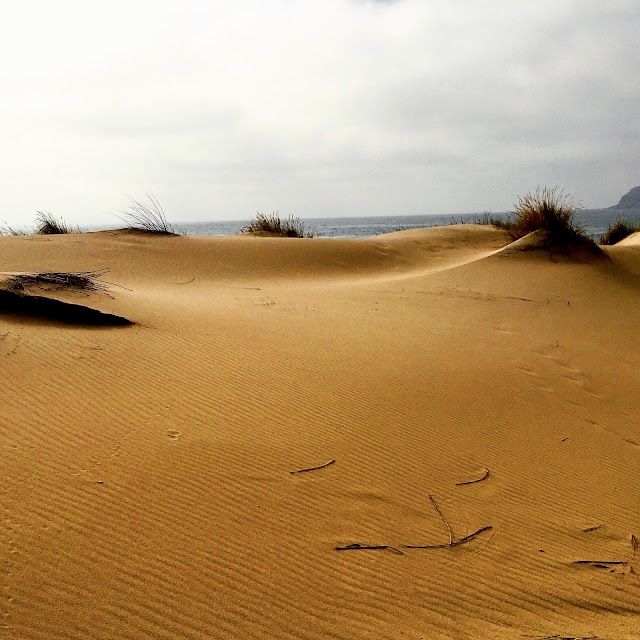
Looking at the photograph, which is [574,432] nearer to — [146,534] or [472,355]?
[472,355]

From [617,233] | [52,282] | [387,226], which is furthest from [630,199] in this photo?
[52,282]

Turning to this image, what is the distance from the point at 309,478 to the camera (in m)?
2.70

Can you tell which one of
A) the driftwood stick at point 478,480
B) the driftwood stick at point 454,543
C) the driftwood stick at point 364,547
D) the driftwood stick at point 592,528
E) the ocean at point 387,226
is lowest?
the driftwood stick at point 592,528

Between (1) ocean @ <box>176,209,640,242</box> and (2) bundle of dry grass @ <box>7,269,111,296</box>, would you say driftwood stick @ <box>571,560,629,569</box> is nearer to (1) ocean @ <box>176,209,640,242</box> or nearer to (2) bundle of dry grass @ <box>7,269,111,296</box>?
(2) bundle of dry grass @ <box>7,269,111,296</box>

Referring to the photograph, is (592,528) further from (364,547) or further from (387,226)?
(387,226)

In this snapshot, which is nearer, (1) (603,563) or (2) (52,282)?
(1) (603,563)

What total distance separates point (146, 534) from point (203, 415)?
1.07m

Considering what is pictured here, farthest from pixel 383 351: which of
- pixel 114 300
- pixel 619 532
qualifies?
pixel 114 300

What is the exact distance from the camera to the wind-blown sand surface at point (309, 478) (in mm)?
1916

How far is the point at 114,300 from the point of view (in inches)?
215

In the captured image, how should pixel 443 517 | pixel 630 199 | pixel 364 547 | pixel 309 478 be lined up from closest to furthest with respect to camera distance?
pixel 364 547 < pixel 443 517 < pixel 309 478 < pixel 630 199

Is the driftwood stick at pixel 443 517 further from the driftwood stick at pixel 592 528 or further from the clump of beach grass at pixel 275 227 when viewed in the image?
the clump of beach grass at pixel 275 227

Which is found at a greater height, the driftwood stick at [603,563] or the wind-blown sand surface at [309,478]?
the wind-blown sand surface at [309,478]

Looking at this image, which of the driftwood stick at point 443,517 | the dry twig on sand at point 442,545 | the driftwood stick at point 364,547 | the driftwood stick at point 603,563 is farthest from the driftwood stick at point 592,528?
the driftwood stick at point 364,547
